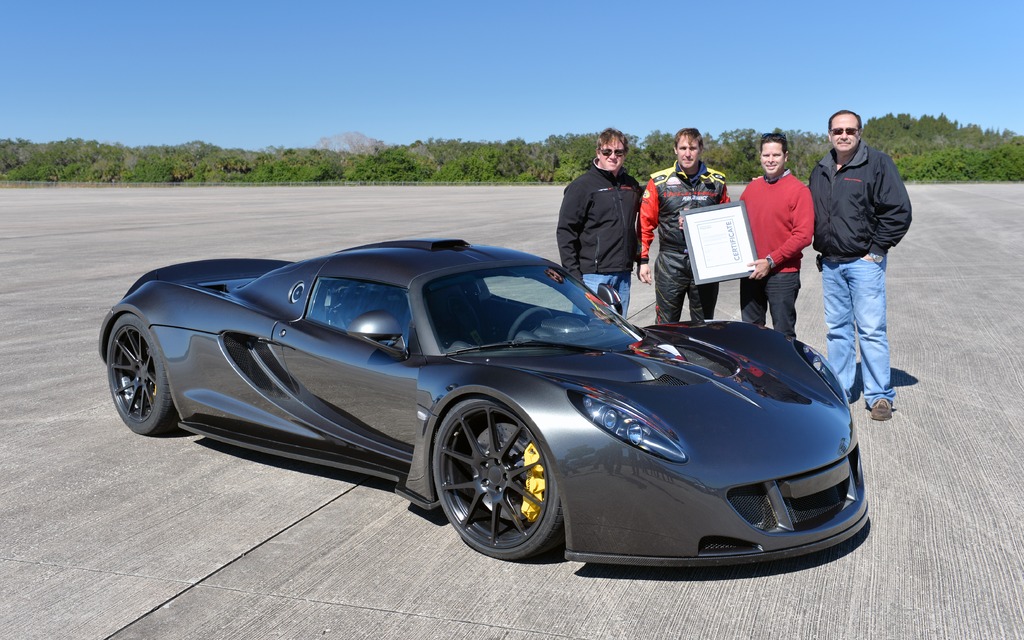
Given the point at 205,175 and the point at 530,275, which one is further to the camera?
the point at 205,175

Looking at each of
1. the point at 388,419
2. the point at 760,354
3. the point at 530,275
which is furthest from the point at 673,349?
the point at 388,419

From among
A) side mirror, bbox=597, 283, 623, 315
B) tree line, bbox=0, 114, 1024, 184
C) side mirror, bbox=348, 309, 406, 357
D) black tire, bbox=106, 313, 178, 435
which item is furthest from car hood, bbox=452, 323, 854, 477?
tree line, bbox=0, 114, 1024, 184

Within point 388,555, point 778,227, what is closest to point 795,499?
point 388,555

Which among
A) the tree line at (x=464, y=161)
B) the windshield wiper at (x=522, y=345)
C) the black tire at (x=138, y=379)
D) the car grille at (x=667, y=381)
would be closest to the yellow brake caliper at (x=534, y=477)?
the car grille at (x=667, y=381)

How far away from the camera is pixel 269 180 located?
10600cm

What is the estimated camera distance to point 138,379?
19.0ft

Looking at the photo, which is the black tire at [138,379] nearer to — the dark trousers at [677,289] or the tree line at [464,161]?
the dark trousers at [677,289]

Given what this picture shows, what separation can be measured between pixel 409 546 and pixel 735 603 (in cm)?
138

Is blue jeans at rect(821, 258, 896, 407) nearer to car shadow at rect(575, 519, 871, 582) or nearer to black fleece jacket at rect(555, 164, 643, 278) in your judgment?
black fleece jacket at rect(555, 164, 643, 278)

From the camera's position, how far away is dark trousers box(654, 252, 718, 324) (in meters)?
6.86

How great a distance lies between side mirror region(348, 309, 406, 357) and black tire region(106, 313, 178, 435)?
171 cm

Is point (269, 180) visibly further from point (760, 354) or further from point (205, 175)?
point (760, 354)

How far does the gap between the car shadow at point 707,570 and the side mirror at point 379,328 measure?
1.34 meters

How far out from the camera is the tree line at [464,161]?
9300 centimetres
